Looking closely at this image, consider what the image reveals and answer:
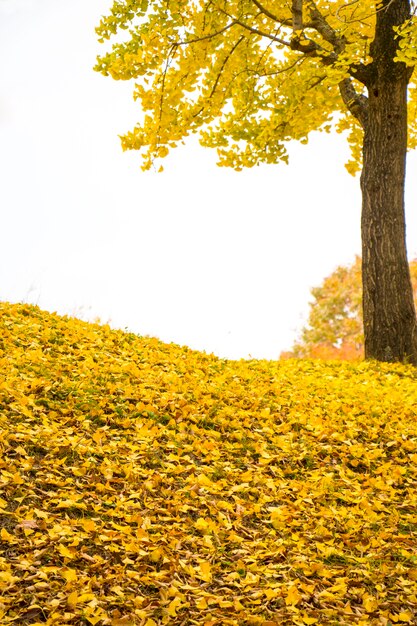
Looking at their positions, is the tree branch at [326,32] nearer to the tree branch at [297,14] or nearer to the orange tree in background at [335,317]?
the tree branch at [297,14]

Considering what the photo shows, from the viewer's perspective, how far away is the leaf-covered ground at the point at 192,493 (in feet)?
12.2

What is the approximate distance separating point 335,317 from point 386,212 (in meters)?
16.4

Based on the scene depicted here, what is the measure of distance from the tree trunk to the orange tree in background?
14.9 metres

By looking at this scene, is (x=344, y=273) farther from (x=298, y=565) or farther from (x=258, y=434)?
(x=298, y=565)

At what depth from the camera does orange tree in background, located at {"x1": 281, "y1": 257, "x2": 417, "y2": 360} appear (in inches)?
976

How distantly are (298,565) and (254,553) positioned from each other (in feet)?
0.96

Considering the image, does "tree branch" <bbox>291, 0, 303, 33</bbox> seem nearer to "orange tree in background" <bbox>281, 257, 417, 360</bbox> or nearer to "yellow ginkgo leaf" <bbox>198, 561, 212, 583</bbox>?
"yellow ginkgo leaf" <bbox>198, 561, 212, 583</bbox>

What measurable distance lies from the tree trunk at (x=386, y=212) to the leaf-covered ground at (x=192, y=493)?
7.03 ft

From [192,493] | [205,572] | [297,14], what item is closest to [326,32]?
[297,14]

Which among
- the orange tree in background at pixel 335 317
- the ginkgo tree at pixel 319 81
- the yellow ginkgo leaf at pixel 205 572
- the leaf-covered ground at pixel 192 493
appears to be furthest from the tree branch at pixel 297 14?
the orange tree in background at pixel 335 317

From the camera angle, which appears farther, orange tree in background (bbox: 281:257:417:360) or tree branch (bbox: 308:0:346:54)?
orange tree in background (bbox: 281:257:417:360)

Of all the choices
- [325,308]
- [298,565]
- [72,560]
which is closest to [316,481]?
[298,565]

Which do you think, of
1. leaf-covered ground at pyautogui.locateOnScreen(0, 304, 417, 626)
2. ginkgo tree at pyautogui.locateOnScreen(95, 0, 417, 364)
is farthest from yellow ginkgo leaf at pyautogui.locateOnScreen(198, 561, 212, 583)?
ginkgo tree at pyautogui.locateOnScreen(95, 0, 417, 364)

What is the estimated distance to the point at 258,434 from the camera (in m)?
5.88
